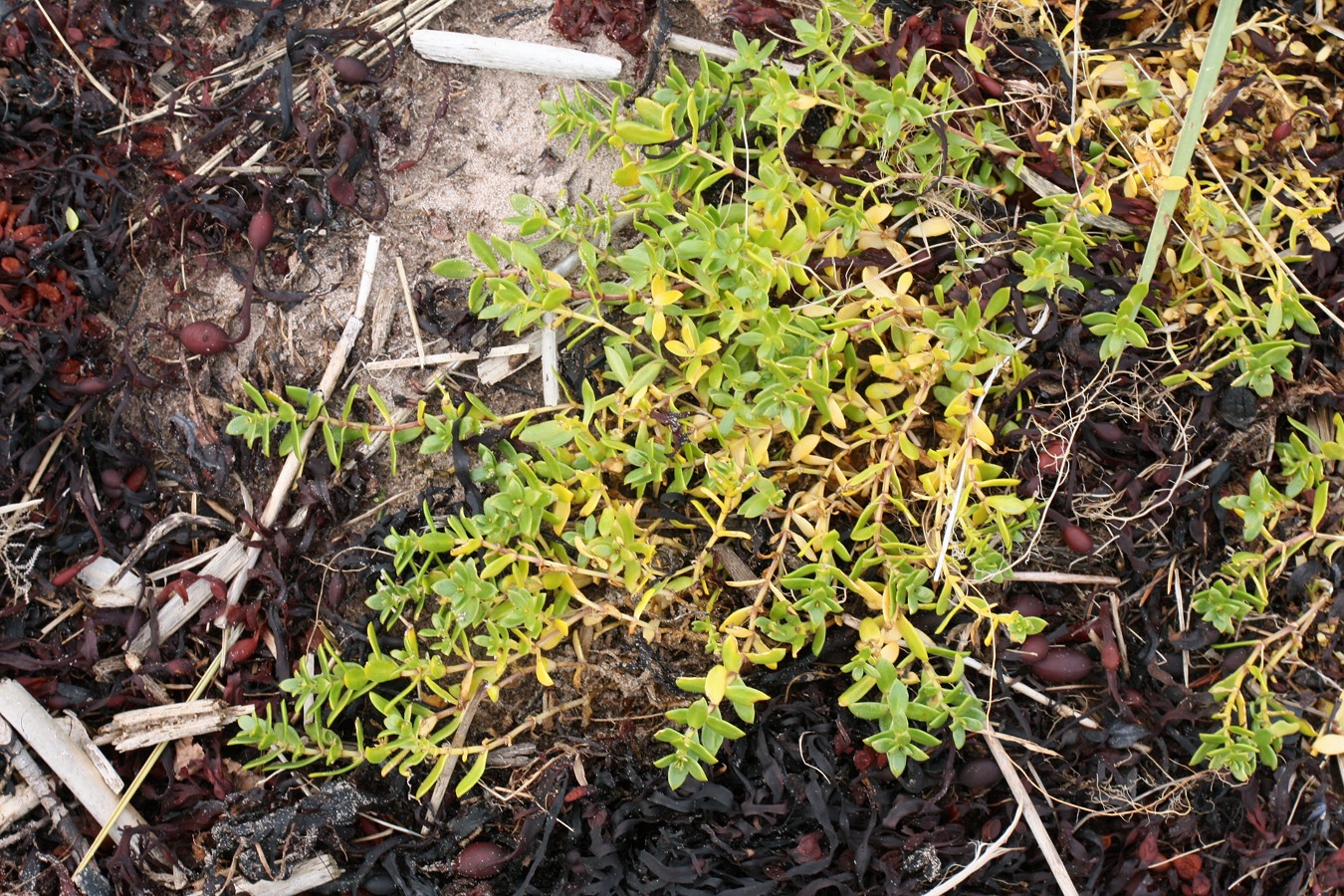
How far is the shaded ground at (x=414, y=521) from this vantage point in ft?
9.37

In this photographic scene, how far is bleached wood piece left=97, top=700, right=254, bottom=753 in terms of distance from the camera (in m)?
3.09

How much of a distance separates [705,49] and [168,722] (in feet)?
9.54

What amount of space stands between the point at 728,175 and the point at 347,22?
59.8 inches

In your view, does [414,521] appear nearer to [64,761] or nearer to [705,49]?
[64,761]

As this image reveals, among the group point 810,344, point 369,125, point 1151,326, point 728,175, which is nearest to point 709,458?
point 810,344

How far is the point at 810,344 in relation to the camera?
9.57 ft

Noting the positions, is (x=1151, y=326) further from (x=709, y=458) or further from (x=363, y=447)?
(x=363, y=447)

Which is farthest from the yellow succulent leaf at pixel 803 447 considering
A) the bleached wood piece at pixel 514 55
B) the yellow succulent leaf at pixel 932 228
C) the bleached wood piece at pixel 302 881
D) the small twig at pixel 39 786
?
the small twig at pixel 39 786

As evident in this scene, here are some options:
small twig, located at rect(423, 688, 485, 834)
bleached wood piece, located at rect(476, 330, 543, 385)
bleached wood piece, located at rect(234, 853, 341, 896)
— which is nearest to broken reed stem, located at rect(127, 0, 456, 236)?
bleached wood piece, located at rect(476, 330, 543, 385)

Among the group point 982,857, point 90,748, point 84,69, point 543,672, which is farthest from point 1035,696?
point 84,69

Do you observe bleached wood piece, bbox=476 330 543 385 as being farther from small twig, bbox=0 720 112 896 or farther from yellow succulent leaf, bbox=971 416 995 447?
small twig, bbox=0 720 112 896

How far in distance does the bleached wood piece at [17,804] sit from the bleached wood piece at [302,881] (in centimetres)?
74

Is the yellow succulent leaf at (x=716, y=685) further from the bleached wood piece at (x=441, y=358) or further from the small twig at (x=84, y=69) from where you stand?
the small twig at (x=84, y=69)

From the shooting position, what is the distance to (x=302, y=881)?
294 centimetres
